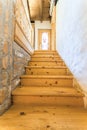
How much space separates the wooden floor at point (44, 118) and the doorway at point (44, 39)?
20.1ft

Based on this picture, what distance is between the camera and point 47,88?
2098mm

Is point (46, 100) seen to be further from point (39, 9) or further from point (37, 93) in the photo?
point (39, 9)

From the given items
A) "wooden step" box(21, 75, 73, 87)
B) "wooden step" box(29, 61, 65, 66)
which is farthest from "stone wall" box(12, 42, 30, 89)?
"wooden step" box(29, 61, 65, 66)

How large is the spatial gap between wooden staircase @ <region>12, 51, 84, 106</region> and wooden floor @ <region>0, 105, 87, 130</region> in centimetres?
11

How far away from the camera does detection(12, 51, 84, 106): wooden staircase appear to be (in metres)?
1.76

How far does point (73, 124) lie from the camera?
4.04 ft

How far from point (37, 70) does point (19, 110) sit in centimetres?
128

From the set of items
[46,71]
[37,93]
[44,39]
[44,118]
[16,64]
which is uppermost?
[44,39]

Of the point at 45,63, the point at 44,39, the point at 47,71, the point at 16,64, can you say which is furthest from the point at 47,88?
the point at 44,39

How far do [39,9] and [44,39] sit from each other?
1778 millimetres

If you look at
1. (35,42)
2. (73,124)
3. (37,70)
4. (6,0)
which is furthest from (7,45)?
(35,42)

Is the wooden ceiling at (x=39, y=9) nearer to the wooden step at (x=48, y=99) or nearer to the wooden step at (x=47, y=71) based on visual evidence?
the wooden step at (x=47, y=71)

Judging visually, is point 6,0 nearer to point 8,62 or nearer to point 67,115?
point 8,62

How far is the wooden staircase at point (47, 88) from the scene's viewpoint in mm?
1756
